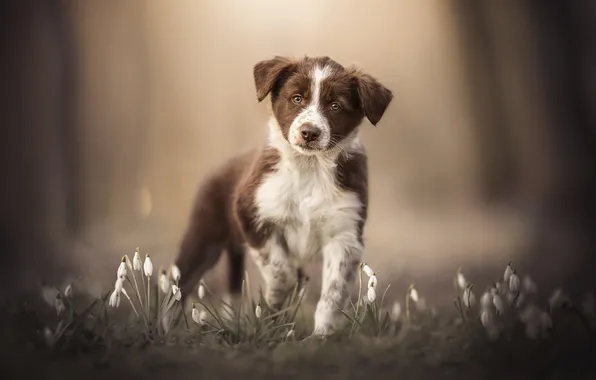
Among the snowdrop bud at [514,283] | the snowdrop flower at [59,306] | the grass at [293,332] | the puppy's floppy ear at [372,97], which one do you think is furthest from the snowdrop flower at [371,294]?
the snowdrop flower at [59,306]

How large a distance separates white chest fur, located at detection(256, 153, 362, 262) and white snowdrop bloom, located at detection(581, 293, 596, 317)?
98cm

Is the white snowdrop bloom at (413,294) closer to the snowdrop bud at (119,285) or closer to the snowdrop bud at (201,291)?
the snowdrop bud at (201,291)

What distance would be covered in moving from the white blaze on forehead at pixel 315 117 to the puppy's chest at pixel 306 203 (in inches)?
8.3

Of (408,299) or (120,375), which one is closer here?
(120,375)

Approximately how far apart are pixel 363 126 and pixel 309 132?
1.05 ft

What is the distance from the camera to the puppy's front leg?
3.04 m

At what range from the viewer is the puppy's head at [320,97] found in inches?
115

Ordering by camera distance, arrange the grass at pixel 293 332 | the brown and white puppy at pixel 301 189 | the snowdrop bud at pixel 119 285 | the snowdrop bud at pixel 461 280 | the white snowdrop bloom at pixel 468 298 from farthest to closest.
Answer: the snowdrop bud at pixel 461 280 → the white snowdrop bloom at pixel 468 298 → the brown and white puppy at pixel 301 189 → the snowdrop bud at pixel 119 285 → the grass at pixel 293 332

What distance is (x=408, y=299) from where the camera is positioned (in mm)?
3203

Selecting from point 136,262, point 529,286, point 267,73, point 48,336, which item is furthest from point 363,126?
point 48,336

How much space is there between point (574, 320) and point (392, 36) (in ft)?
4.48

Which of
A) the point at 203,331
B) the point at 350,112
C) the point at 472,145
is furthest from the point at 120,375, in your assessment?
the point at 472,145

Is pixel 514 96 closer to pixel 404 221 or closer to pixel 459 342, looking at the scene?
pixel 404 221

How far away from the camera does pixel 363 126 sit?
3.10m
